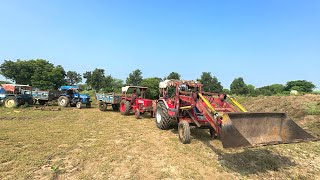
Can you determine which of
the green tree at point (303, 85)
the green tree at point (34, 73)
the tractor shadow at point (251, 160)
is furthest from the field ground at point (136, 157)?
the green tree at point (303, 85)

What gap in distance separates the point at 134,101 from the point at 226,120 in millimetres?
9846

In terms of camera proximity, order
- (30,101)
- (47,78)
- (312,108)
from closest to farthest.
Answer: (312,108) → (30,101) → (47,78)

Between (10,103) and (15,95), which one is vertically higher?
(15,95)

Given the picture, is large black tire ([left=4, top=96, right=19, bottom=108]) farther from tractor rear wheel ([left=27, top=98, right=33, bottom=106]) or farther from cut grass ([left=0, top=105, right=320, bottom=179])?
cut grass ([left=0, top=105, right=320, bottom=179])

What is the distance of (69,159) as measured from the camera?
563 cm

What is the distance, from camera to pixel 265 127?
225 inches

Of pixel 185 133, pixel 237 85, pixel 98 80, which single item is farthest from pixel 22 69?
pixel 237 85

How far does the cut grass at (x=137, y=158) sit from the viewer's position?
4.95m

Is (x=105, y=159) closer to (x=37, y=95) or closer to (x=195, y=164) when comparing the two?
(x=195, y=164)

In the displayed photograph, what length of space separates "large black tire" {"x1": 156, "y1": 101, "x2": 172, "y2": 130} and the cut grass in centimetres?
107

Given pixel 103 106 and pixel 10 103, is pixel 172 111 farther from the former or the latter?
pixel 10 103

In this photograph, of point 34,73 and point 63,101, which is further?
point 34,73

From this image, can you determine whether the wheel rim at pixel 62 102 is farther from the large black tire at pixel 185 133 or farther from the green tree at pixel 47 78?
the green tree at pixel 47 78

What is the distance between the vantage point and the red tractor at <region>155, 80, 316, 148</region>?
4996mm
